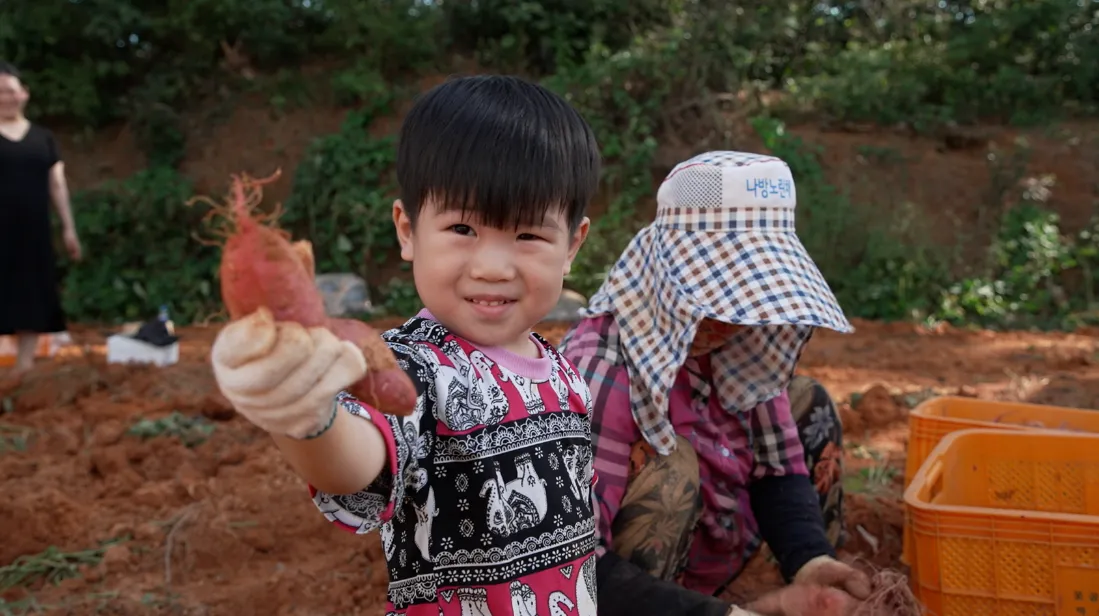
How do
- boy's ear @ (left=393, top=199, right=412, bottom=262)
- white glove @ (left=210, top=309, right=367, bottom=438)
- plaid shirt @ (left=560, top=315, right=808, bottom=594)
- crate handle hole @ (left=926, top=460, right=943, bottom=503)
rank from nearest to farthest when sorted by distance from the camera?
white glove @ (left=210, top=309, right=367, bottom=438), boy's ear @ (left=393, top=199, right=412, bottom=262), plaid shirt @ (left=560, top=315, right=808, bottom=594), crate handle hole @ (left=926, top=460, right=943, bottom=503)

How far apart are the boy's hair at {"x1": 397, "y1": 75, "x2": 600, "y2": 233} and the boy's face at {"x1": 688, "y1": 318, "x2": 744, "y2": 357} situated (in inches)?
28.3

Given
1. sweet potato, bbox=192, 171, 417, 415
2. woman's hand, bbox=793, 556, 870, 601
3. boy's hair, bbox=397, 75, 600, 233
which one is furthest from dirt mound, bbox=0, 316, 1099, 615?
sweet potato, bbox=192, 171, 417, 415

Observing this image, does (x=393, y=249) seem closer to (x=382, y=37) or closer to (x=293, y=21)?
(x=382, y=37)

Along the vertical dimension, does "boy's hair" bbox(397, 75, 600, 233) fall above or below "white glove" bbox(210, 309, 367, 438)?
above

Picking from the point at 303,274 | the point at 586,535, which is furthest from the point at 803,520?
the point at 303,274

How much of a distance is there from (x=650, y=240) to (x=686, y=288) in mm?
203

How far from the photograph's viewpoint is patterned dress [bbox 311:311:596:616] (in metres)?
1.28

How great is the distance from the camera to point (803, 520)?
2.14m

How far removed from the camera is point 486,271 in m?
1.28

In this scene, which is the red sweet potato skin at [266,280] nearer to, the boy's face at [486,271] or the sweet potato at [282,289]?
the sweet potato at [282,289]

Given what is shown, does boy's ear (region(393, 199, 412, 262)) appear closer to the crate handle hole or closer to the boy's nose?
the boy's nose

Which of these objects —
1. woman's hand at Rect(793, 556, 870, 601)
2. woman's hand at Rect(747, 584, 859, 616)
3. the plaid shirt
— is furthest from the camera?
the plaid shirt

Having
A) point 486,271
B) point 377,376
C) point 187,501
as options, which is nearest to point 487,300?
point 486,271

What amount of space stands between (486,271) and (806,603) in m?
0.85
